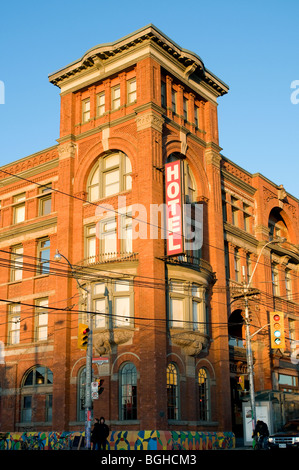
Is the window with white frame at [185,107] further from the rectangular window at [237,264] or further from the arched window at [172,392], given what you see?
the arched window at [172,392]

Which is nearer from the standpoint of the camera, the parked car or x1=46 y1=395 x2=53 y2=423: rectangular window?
the parked car

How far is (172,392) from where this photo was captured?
33.9 m

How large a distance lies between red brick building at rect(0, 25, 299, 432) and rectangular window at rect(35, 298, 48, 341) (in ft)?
0.32

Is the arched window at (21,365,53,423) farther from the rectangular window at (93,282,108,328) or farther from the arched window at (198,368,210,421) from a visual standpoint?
the arched window at (198,368,210,421)

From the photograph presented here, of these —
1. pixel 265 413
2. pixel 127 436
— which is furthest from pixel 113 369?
pixel 265 413

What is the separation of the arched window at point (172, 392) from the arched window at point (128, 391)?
A: 6.41 ft

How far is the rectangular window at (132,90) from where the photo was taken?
38969 millimetres

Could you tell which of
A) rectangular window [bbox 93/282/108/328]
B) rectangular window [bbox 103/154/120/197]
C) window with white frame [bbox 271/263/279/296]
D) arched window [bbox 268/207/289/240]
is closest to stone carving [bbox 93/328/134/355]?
rectangular window [bbox 93/282/108/328]

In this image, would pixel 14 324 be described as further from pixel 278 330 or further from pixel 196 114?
pixel 196 114

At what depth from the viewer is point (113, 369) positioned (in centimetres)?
3412

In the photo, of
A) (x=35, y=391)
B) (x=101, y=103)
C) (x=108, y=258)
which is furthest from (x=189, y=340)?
(x=101, y=103)

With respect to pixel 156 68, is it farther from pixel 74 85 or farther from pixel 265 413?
pixel 265 413

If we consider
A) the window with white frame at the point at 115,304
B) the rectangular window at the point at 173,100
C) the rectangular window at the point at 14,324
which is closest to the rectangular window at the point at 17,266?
the rectangular window at the point at 14,324

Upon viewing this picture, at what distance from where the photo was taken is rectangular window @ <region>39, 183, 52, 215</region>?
42875 millimetres
